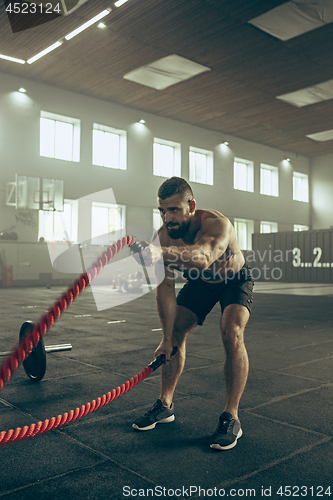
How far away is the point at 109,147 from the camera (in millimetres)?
17844

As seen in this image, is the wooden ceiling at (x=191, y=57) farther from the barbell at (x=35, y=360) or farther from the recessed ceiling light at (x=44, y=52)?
the barbell at (x=35, y=360)

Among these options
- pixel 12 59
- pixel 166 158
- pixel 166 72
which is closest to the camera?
pixel 12 59

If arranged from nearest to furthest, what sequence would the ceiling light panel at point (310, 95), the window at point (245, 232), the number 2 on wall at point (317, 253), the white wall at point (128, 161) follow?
1. the white wall at point (128, 161)
2. the ceiling light panel at point (310, 95)
3. the number 2 on wall at point (317, 253)
4. the window at point (245, 232)

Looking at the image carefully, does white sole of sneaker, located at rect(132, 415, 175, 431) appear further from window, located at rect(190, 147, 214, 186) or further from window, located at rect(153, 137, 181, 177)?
window, located at rect(190, 147, 214, 186)

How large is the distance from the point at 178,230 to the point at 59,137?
15.4 meters

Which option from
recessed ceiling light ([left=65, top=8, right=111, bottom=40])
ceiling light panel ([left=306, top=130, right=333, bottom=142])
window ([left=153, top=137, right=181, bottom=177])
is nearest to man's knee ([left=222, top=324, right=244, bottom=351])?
recessed ceiling light ([left=65, top=8, right=111, bottom=40])

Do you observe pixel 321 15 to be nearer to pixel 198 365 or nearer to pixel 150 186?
pixel 150 186

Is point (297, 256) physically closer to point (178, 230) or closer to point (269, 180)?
point (269, 180)

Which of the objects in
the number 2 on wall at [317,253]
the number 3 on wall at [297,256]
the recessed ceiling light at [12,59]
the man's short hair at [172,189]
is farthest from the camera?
the number 3 on wall at [297,256]

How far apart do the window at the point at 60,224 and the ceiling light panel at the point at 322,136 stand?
40.6ft

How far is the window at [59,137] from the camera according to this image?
52.9 ft

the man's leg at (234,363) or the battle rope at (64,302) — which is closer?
the battle rope at (64,302)

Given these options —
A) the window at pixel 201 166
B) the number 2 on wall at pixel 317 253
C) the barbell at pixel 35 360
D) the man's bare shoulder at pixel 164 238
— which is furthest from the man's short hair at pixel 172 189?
the window at pixel 201 166

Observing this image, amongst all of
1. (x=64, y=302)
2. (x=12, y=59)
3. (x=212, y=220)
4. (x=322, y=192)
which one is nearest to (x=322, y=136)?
(x=322, y=192)
